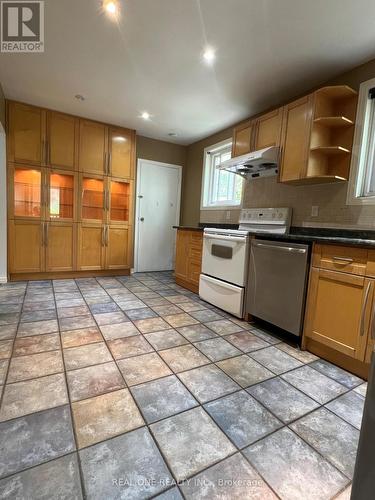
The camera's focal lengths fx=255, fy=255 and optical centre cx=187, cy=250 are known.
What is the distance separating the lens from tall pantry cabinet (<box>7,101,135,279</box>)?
3.51m

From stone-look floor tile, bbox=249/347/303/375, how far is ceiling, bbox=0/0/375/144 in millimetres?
2444

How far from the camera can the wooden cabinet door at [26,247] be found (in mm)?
3549

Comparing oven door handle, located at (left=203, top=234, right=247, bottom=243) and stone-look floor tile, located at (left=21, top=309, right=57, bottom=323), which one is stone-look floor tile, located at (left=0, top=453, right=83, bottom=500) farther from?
oven door handle, located at (left=203, top=234, right=247, bottom=243)

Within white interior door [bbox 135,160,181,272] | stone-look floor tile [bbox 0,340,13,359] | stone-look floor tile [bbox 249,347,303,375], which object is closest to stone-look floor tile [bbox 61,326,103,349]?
stone-look floor tile [bbox 0,340,13,359]

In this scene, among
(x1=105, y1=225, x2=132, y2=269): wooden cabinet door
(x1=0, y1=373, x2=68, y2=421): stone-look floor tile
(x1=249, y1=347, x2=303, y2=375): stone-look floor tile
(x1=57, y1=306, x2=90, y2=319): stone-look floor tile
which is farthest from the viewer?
(x1=105, y1=225, x2=132, y2=269): wooden cabinet door

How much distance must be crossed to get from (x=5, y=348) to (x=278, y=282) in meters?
2.16

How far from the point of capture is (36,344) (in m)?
1.90

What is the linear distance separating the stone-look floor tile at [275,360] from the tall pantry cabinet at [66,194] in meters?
3.00

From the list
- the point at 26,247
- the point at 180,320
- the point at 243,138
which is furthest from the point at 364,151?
A: the point at 26,247

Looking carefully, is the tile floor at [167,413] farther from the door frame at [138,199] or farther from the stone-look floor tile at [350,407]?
the door frame at [138,199]

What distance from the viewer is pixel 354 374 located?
1.76 m

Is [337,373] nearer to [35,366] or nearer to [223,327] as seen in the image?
[223,327]

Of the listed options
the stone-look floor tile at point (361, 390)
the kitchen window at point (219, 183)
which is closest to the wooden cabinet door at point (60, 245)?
the kitchen window at point (219, 183)

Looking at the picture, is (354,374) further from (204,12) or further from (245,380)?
(204,12)
